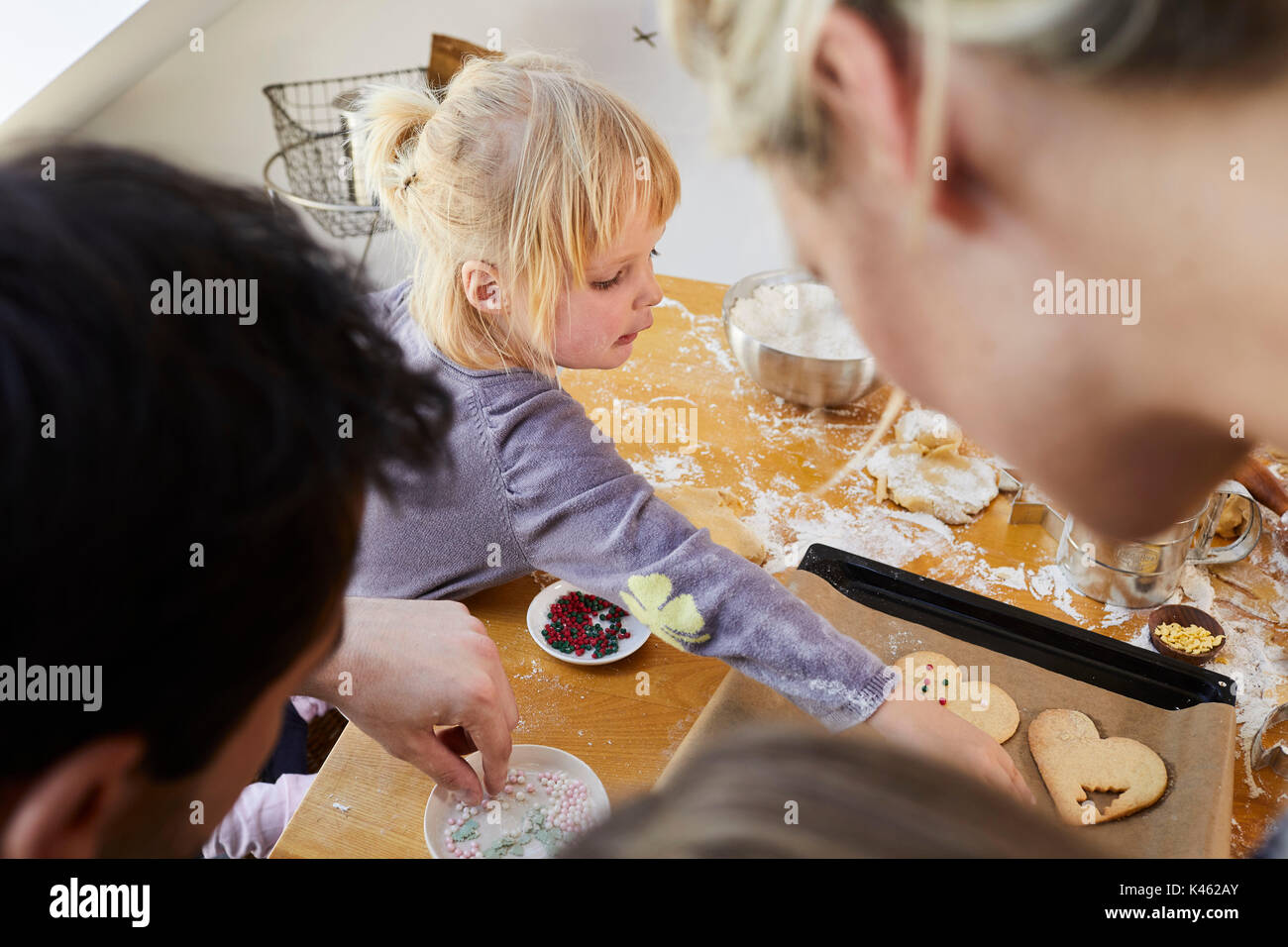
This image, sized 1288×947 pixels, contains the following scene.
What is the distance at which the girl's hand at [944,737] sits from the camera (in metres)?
0.95

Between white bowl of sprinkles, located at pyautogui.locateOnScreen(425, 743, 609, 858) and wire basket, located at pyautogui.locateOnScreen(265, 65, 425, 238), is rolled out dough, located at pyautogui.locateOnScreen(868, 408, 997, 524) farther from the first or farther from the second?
wire basket, located at pyautogui.locateOnScreen(265, 65, 425, 238)

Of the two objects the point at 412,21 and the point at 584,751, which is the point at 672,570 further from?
the point at 412,21

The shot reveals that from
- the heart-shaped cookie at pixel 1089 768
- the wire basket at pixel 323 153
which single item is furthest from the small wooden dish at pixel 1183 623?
the wire basket at pixel 323 153

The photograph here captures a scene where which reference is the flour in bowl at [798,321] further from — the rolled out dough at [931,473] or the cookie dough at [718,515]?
the cookie dough at [718,515]

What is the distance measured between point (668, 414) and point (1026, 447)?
1.18 meters

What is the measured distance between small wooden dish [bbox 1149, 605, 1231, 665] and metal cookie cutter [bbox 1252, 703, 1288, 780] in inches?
3.4

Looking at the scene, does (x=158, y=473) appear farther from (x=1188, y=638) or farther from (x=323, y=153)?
(x=323, y=153)

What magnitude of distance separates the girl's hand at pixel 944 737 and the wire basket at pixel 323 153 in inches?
84.6

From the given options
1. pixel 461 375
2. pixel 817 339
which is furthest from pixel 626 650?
pixel 817 339

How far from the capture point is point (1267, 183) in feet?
0.92

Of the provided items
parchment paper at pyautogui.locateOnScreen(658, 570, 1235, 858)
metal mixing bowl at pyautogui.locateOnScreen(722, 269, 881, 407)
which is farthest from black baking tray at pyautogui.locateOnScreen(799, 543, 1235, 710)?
metal mixing bowl at pyautogui.locateOnScreen(722, 269, 881, 407)

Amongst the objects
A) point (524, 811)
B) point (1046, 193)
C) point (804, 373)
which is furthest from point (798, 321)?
point (1046, 193)

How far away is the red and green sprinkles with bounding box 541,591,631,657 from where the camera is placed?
3.67 ft
